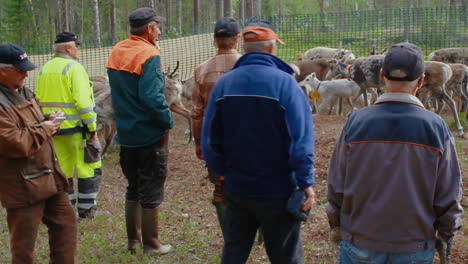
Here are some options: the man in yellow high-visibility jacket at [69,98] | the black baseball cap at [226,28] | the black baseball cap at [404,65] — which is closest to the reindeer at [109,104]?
the man in yellow high-visibility jacket at [69,98]

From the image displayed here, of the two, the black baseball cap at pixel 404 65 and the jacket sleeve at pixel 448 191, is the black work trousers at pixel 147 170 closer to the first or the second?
the black baseball cap at pixel 404 65

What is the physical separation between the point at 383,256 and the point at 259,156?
954mm

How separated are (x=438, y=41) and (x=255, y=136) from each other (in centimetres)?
1741

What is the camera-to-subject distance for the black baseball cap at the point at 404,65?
297 centimetres

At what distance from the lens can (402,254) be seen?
297 centimetres

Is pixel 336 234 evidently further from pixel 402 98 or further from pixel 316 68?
pixel 316 68

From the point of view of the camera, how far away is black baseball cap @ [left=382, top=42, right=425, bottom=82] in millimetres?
2973

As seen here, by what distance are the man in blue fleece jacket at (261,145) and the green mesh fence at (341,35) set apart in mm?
13627

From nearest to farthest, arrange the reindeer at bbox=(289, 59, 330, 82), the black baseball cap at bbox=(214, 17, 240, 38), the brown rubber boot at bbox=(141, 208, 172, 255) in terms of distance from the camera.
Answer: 1. the black baseball cap at bbox=(214, 17, 240, 38)
2. the brown rubber boot at bbox=(141, 208, 172, 255)
3. the reindeer at bbox=(289, 59, 330, 82)

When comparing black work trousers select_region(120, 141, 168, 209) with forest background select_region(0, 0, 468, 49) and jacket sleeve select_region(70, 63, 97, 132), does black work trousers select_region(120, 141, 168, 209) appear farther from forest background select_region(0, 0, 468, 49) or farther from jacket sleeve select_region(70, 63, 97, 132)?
forest background select_region(0, 0, 468, 49)

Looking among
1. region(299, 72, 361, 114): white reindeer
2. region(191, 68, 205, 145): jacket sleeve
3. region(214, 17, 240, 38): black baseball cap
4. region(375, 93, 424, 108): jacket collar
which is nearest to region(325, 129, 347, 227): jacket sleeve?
region(375, 93, 424, 108): jacket collar

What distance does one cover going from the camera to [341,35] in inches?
847

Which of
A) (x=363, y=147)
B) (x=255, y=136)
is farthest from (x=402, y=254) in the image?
(x=255, y=136)

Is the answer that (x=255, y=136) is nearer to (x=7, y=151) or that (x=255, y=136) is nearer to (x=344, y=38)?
(x=7, y=151)
